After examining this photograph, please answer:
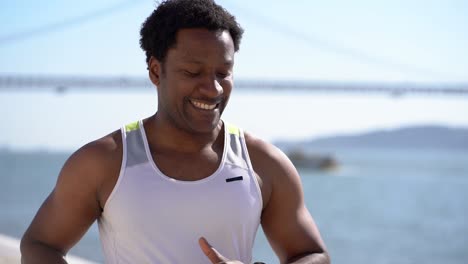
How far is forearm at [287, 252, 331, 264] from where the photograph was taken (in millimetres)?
1419

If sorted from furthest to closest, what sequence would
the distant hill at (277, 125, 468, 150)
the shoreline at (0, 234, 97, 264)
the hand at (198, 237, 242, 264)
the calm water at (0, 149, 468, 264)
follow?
the distant hill at (277, 125, 468, 150) < the calm water at (0, 149, 468, 264) < the shoreline at (0, 234, 97, 264) < the hand at (198, 237, 242, 264)

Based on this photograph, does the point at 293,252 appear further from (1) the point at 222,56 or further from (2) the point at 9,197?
(2) the point at 9,197

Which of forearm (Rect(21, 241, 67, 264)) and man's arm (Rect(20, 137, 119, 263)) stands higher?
man's arm (Rect(20, 137, 119, 263))

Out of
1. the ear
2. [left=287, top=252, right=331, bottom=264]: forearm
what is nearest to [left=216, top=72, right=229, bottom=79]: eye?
the ear

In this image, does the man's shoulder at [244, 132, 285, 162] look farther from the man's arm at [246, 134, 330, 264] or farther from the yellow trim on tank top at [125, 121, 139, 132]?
the yellow trim on tank top at [125, 121, 139, 132]

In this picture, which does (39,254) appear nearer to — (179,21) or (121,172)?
(121,172)

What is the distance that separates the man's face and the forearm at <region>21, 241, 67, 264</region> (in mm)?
348

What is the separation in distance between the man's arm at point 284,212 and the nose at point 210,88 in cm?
17

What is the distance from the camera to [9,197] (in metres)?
25.2

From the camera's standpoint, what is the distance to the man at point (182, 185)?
55.6 inches

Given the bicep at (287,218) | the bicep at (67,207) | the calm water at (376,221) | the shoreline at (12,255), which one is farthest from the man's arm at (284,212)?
the calm water at (376,221)

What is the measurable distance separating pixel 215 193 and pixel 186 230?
0.30 ft

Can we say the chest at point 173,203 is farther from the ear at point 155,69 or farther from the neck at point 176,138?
the ear at point 155,69

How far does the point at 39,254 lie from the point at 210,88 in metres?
0.45
